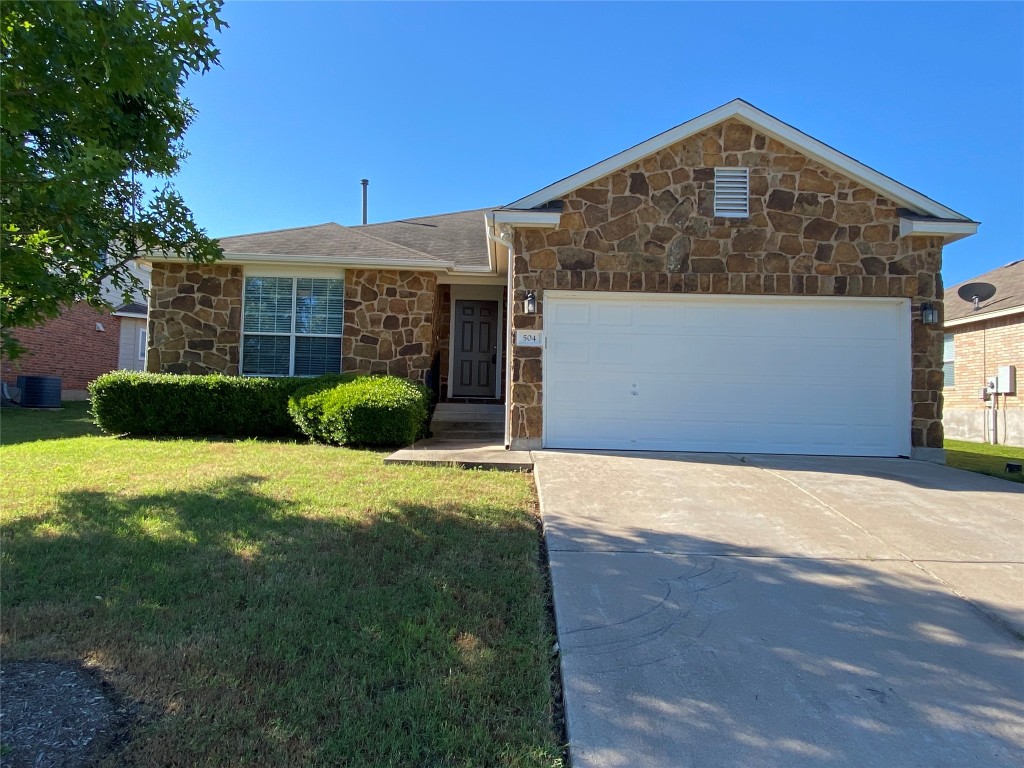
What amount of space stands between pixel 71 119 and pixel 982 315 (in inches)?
733

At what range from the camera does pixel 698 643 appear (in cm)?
310

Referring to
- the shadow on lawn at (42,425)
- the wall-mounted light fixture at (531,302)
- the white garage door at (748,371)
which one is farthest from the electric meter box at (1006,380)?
the shadow on lawn at (42,425)

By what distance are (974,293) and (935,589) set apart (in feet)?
41.1

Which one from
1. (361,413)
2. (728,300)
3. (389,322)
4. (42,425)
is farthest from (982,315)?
(42,425)

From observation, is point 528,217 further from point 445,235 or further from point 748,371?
point 445,235

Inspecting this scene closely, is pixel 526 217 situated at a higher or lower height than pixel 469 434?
higher

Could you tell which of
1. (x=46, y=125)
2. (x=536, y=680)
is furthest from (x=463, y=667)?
(x=46, y=125)

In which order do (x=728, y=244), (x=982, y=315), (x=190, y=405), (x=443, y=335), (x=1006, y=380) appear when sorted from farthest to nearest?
(x=982, y=315) → (x=1006, y=380) → (x=443, y=335) → (x=190, y=405) → (x=728, y=244)

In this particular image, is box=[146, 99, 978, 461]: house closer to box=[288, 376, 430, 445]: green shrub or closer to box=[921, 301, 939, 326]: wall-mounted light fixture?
box=[921, 301, 939, 326]: wall-mounted light fixture

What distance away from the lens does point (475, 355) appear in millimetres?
12812

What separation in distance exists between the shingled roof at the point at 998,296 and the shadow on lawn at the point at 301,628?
14.2 metres

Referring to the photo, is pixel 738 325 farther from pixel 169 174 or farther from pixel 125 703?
pixel 125 703

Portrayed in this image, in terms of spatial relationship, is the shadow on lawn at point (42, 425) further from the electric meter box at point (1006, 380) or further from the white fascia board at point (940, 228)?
the electric meter box at point (1006, 380)

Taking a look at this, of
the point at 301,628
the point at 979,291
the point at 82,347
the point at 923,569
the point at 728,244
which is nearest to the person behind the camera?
the point at 301,628
